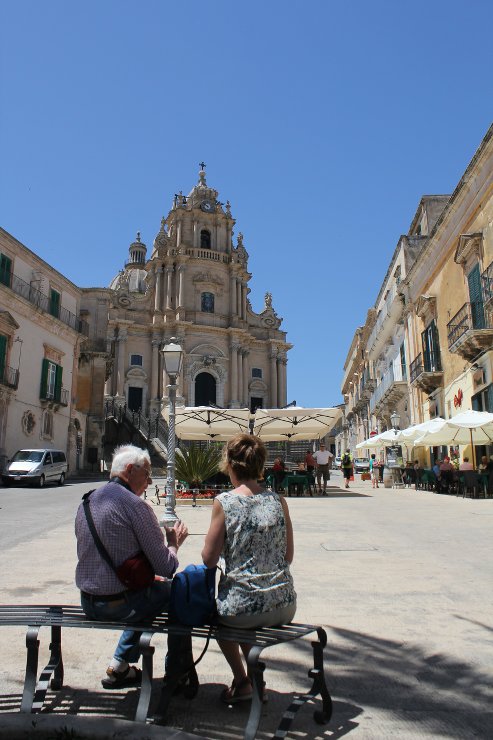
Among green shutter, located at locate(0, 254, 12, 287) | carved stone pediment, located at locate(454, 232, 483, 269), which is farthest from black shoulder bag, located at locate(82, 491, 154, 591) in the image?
green shutter, located at locate(0, 254, 12, 287)

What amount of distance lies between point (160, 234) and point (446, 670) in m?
42.6

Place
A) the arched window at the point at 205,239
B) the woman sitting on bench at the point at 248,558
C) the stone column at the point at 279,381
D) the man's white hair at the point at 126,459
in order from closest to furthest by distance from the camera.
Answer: the woman sitting on bench at the point at 248,558
the man's white hair at the point at 126,459
the stone column at the point at 279,381
the arched window at the point at 205,239

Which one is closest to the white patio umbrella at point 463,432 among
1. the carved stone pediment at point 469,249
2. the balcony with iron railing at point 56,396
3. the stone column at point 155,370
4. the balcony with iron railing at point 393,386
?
the carved stone pediment at point 469,249

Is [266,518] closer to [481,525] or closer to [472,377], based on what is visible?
[481,525]

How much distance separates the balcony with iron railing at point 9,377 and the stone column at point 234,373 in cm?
1946

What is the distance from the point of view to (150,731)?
2.11 m

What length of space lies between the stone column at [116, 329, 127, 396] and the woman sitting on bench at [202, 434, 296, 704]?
37.3m

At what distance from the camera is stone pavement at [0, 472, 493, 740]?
2.59 metres

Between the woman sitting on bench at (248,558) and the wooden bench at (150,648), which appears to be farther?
the woman sitting on bench at (248,558)

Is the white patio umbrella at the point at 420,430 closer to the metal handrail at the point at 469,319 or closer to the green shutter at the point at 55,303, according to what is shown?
the metal handrail at the point at 469,319

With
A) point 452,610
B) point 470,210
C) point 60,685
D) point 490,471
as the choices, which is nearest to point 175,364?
point 452,610

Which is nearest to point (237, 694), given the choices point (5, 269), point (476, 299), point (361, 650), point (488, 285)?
point (361, 650)

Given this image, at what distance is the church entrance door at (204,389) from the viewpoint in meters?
41.8

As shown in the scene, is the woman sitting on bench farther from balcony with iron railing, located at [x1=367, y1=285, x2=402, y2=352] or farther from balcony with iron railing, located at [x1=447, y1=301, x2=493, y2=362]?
balcony with iron railing, located at [x1=367, y1=285, x2=402, y2=352]
